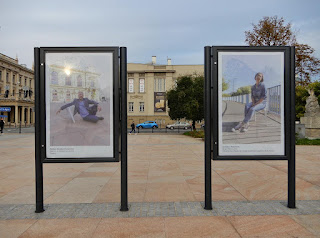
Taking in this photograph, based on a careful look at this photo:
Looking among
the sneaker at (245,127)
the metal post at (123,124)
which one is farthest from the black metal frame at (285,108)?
the metal post at (123,124)

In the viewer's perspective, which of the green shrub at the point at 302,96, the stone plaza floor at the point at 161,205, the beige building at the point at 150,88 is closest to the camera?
the stone plaza floor at the point at 161,205

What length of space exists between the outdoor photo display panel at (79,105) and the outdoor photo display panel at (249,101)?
1.98 m

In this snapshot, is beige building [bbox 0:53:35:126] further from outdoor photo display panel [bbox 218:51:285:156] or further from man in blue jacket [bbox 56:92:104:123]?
outdoor photo display panel [bbox 218:51:285:156]

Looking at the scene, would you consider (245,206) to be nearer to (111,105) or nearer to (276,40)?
(111,105)

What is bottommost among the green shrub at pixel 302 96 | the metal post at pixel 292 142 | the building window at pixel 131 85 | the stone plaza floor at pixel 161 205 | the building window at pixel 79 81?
the stone plaza floor at pixel 161 205

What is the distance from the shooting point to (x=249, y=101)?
15.4ft

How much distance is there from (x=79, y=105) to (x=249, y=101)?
298cm

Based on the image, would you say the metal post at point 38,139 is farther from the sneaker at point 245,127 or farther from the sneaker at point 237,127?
the sneaker at point 245,127

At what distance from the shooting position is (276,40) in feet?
70.1

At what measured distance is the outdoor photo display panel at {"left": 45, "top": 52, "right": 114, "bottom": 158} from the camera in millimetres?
4609

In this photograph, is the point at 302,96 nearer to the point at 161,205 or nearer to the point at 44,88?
the point at 161,205

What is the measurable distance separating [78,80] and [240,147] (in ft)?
10.1

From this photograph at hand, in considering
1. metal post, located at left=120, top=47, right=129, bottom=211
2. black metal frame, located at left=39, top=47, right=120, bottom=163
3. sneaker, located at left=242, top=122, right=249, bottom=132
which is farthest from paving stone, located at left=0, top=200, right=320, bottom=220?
sneaker, located at left=242, top=122, right=249, bottom=132

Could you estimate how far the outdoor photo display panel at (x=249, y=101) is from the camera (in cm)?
468
